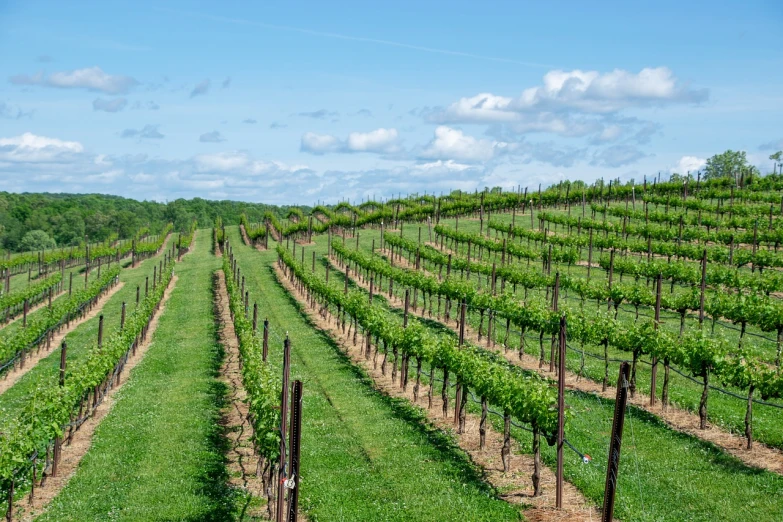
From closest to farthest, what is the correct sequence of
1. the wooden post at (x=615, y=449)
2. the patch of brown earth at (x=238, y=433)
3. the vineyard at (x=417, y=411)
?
the wooden post at (x=615, y=449), the vineyard at (x=417, y=411), the patch of brown earth at (x=238, y=433)

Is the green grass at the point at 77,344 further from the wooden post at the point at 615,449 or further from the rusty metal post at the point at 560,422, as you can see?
the wooden post at the point at 615,449

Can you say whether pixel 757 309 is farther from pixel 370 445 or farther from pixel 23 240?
pixel 23 240

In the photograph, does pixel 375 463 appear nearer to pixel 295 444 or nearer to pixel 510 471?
pixel 510 471

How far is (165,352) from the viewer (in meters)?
31.8

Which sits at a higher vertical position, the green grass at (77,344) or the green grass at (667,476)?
the green grass at (667,476)

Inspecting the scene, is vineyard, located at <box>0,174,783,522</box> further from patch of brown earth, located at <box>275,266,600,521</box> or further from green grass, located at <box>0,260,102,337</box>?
green grass, located at <box>0,260,102,337</box>

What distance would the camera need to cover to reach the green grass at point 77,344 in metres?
24.5

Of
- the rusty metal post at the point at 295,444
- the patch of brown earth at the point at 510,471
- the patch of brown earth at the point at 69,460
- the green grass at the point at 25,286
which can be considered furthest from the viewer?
the green grass at the point at 25,286

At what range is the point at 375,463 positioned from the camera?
55.2ft

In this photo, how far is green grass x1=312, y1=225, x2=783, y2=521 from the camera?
1353cm

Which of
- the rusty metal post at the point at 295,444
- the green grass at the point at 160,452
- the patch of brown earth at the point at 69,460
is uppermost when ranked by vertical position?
the rusty metal post at the point at 295,444

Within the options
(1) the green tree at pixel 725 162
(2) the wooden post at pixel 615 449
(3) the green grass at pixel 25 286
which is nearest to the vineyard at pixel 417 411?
(2) the wooden post at pixel 615 449

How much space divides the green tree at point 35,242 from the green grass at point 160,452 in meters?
97.2

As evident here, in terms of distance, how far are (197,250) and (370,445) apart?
63454mm
